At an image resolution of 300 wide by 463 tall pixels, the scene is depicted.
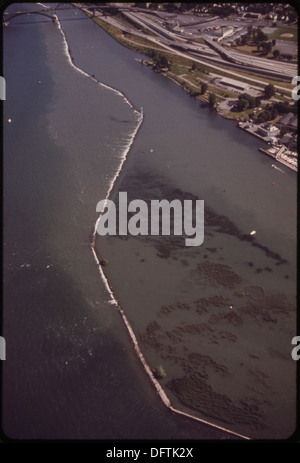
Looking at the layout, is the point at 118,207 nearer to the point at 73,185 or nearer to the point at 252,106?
the point at 73,185

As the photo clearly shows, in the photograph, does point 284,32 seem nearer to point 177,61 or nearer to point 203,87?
point 177,61

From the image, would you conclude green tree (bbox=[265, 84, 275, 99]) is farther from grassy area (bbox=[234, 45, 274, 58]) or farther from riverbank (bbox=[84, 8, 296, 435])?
riverbank (bbox=[84, 8, 296, 435])

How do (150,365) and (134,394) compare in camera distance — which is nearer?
(134,394)

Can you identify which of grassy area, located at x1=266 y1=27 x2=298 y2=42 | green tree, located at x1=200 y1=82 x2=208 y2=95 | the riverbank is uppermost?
grassy area, located at x1=266 y1=27 x2=298 y2=42

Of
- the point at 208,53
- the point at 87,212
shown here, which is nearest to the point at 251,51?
the point at 208,53

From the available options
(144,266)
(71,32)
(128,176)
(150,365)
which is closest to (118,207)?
(128,176)

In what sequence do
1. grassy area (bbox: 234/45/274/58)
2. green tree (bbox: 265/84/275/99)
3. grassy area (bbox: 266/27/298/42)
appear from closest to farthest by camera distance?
1. green tree (bbox: 265/84/275/99)
2. grassy area (bbox: 234/45/274/58)
3. grassy area (bbox: 266/27/298/42)

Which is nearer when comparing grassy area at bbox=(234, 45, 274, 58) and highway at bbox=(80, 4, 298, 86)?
highway at bbox=(80, 4, 298, 86)

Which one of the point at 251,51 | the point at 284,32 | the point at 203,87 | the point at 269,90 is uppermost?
the point at 284,32

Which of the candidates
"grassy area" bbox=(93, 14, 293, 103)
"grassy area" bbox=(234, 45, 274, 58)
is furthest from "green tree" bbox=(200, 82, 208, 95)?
"grassy area" bbox=(234, 45, 274, 58)
